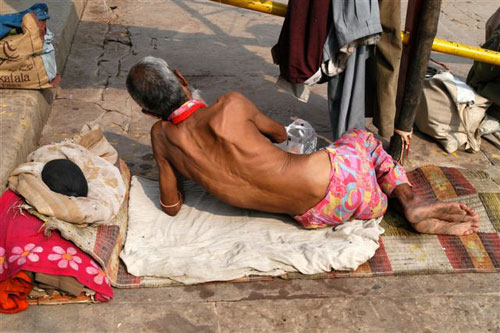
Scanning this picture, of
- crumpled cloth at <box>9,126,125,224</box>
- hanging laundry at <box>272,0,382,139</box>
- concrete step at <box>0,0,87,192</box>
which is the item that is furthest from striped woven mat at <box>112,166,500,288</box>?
concrete step at <box>0,0,87,192</box>

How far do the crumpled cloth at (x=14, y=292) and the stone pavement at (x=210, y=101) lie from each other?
0.05 m

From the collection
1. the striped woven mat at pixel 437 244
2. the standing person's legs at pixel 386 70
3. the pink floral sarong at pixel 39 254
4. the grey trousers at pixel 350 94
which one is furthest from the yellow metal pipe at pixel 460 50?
the pink floral sarong at pixel 39 254

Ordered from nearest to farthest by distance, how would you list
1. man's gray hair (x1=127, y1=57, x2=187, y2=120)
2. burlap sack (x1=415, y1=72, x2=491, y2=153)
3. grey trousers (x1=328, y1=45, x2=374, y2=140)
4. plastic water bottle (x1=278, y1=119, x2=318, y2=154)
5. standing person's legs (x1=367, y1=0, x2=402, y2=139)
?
man's gray hair (x1=127, y1=57, x2=187, y2=120) < standing person's legs (x1=367, y1=0, x2=402, y2=139) < grey trousers (x1=328, y1=45, x2=374, y2=140) < plastic water bottle (x1=278, y1=119, x2=318, y2=154) < burlap sack (x1=415, y1=72, x2=491, y2=153)

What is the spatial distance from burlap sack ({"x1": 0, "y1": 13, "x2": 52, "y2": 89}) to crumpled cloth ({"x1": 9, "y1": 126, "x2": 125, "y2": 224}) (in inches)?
30.3

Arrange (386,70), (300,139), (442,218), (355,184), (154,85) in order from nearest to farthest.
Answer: (154,85)
(355,184)
(442,218)
(386,70)
(300,139)

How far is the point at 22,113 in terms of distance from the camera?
3941 millimetres

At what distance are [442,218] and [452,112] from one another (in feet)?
4.03

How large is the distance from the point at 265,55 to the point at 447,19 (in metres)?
2.52

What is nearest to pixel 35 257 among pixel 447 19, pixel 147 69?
pixel 147 69

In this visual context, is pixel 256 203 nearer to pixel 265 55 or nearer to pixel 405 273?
pixel 405 273

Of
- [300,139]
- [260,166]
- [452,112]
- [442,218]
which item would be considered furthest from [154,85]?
[452,112]

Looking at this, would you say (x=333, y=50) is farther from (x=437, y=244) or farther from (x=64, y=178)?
(x=64, y=178)

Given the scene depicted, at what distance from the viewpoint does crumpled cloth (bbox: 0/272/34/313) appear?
2.68 m

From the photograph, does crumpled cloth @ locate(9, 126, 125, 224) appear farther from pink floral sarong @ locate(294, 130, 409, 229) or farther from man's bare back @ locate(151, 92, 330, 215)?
pink floral sarong @ locate(294, 130, 409, 229)
